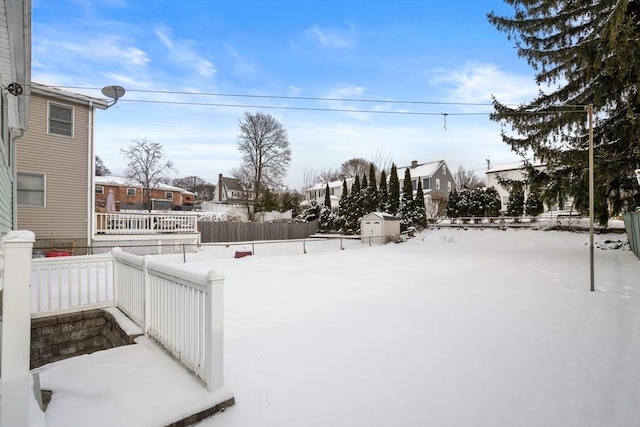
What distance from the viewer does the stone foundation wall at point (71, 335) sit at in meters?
4.42

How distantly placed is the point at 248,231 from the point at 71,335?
58.0 ft

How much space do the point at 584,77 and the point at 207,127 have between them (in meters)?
18.2

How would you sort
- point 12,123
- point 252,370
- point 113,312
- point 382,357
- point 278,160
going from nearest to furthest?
1. point 252,370
2. point 382,357
3. point 113,312
4. point 12,123
5. point 278,160

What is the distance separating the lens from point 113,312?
15.4 ft

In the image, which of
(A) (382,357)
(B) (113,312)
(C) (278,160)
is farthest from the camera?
(C) (278,160)

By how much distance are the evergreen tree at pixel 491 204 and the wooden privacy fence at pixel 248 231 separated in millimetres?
13434

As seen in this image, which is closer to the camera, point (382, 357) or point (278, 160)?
point (382, 357)

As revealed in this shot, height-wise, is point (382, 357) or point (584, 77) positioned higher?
point (584, 77)

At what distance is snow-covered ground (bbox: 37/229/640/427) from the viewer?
2.64m

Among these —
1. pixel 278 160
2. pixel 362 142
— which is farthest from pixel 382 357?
pixel 362 142

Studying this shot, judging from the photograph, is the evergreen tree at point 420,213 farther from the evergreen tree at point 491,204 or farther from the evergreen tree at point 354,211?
the evergreen tree at point 491,204

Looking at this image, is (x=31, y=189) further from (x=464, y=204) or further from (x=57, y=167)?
(x=464, y=204)

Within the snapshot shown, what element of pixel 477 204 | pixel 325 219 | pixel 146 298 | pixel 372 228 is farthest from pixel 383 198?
pixel 146 298

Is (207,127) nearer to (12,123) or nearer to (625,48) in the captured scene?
(12,123)
